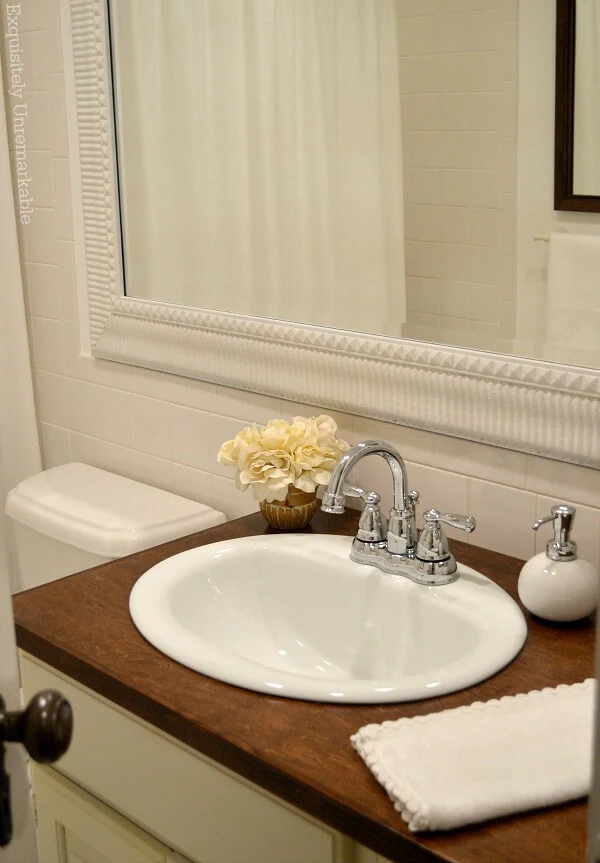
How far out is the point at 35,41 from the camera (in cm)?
194

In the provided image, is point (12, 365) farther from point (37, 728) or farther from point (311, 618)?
point (37, 728)

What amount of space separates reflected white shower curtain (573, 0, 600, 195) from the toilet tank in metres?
0.84

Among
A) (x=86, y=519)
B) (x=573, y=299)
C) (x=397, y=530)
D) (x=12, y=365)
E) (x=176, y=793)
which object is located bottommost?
(x=176, y=793)

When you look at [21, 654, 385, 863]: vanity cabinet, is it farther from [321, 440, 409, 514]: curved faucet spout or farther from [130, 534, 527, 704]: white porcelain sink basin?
[321, 440, 409, 514]: curved faucet spout

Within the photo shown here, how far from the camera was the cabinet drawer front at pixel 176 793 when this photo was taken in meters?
0.99

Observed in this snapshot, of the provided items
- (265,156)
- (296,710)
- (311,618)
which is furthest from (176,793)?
(265,156)

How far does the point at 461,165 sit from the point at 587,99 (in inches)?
7.4

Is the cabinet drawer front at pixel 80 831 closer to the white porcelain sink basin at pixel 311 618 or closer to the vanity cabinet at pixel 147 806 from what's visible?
the vanity cabinet at pixel 147 806

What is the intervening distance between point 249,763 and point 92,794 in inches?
14.0

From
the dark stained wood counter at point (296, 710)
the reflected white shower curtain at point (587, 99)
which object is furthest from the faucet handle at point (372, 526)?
the reflected white shower curtain at point (587, 99)

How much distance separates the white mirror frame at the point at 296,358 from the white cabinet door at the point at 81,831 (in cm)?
65

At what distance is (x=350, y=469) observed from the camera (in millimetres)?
1271

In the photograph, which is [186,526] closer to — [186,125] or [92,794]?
[92,794]

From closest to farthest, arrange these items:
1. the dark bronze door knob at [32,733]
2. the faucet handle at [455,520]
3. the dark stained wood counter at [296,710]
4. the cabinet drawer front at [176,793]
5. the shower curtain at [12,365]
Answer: the dark bronze door knob at [32,733] < the dark stained wood counter at [296,710] < the cabinet drawer front at [176,793] < the faucet handle at [455,520] < the shower curtain at [12,365]
